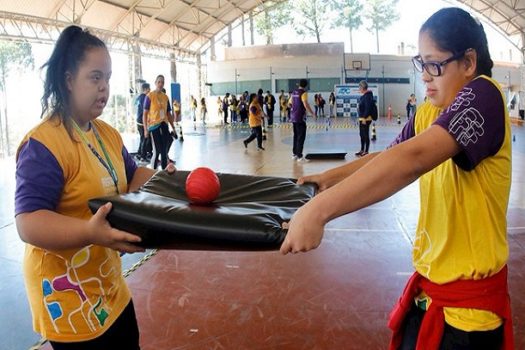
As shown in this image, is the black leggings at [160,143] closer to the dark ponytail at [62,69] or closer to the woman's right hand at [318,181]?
the woman's right hand at [318,181]

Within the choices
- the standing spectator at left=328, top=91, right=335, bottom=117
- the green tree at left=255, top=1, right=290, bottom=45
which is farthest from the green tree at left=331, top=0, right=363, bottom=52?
the standing spectator at left=328, top=91, right=335, bottom=117

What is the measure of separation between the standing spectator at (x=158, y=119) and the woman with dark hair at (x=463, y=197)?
24.0 feet

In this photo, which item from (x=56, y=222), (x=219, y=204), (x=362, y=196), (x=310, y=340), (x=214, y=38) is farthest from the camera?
(x=214, y=38)

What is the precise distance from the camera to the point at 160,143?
336 inches

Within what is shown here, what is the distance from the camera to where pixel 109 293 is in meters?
1.54

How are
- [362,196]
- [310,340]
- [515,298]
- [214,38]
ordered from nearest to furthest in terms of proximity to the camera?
1. [362,196]
2. [310,340]
3. [515,298]
4. [214,38]

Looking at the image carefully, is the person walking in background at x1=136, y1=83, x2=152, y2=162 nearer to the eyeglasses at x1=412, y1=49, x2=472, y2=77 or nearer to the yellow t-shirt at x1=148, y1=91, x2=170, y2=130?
the yellow t-shirt at x1=148, y1=91, x2=170, y2=130

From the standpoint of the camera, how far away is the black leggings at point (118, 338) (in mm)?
1449

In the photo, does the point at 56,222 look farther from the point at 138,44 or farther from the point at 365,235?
the point at 138,44

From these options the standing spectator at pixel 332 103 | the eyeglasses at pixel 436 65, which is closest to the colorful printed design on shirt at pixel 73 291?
the eyeglasses at pixel 436 65

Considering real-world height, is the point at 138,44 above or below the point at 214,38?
below

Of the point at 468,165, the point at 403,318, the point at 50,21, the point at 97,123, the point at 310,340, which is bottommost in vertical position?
the point at 310,340

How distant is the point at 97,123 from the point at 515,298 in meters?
2.89

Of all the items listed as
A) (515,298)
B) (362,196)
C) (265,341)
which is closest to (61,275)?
(362,196)
